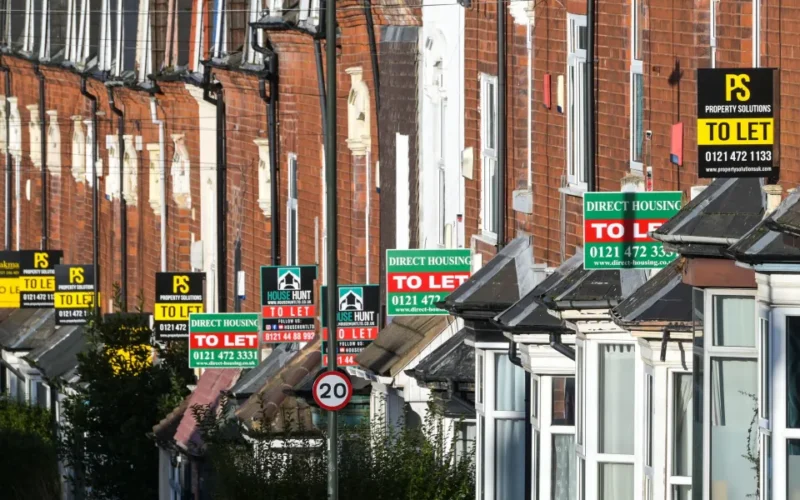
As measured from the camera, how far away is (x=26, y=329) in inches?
2271

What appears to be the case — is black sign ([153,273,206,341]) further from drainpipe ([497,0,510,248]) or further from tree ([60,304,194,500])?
drainpipe ([497,0,510,248])

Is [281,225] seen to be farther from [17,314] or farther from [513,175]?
[17,314]

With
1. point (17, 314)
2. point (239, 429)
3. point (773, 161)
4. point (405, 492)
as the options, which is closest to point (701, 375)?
point (773, 161)

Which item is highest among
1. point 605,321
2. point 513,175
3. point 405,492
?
point 513,175

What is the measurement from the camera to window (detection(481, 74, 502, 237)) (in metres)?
25.3

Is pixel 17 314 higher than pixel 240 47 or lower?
lower

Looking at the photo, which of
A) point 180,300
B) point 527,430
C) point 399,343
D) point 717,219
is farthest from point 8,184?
point 717,219

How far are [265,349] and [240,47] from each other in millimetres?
5676

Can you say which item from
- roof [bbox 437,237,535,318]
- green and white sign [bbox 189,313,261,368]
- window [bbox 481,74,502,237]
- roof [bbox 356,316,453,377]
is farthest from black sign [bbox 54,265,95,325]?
roof [bbox 437,237,535,318]

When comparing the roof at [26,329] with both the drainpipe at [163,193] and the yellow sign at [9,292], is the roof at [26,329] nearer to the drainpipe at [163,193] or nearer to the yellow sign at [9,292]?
the yellow sign at [9,292]

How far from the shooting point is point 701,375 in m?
15.7

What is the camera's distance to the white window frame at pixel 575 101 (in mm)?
21719

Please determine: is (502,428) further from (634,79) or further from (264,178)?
(264,178)

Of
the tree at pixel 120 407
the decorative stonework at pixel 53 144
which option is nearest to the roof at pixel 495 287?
the tree at pixel 120 407
